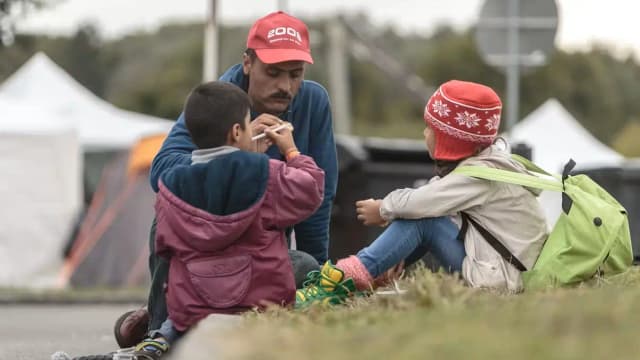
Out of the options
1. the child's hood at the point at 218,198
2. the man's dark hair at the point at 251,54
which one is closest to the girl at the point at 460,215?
the child's hood at the point at 218,198

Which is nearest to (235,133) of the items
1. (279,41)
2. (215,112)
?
(215,112)

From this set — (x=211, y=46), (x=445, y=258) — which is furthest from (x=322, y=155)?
(x=211, y=46)

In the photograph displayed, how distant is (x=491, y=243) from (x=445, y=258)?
0.68ft

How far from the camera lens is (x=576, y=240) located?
215 inches

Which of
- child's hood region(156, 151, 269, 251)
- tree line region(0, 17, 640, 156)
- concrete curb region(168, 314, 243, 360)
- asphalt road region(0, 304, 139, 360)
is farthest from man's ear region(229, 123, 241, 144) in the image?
tree line region(0, 17, 640, 156)

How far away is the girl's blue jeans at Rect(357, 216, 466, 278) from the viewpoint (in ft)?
18.3

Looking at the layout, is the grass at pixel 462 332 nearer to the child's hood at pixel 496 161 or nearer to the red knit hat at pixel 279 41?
the child's hood at pixel 496 161

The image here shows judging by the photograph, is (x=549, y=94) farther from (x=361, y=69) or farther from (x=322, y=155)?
(x=322, y=155)

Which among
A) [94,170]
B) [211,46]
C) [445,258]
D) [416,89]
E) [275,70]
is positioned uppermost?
[275,70]

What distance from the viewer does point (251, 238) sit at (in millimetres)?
5273

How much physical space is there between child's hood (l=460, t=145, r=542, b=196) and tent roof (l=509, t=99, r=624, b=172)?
1502cm

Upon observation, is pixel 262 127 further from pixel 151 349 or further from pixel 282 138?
pixel 151 349

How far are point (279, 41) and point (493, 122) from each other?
1039 millimetres

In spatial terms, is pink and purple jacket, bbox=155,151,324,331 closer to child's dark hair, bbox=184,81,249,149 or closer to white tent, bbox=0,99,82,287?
child's dark hair, bbox=184,81,249,149
